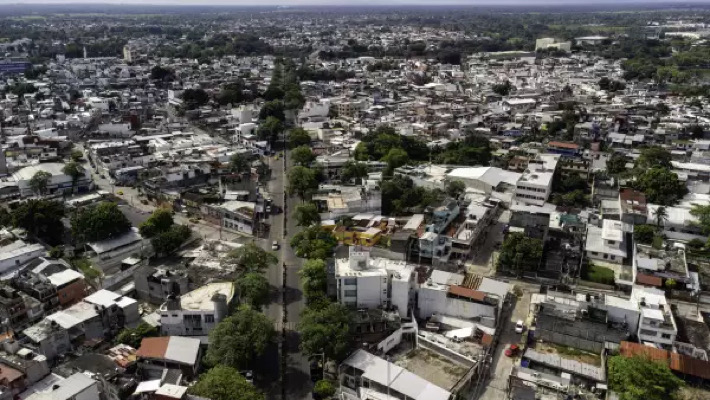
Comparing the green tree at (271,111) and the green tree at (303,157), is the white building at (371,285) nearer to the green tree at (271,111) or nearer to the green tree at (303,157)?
the green tree at (303,157)

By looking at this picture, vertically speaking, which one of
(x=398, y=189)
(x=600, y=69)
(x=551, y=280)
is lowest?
(x=551, y=280)

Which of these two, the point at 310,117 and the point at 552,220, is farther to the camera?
the point at 310,117

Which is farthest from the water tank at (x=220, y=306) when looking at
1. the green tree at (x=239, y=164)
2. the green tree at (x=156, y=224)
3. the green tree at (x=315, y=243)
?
the green tree at (x=239, y=164)

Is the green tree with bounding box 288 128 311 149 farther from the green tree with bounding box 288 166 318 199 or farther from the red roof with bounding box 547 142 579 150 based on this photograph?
the red roof with bounding box 547 142 579 150

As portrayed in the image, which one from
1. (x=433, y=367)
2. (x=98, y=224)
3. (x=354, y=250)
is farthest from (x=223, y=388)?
(x=98, y=224)

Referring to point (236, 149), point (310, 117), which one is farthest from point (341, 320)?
point (310, 117)

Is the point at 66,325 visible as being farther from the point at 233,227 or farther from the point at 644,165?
the point at 644,165
